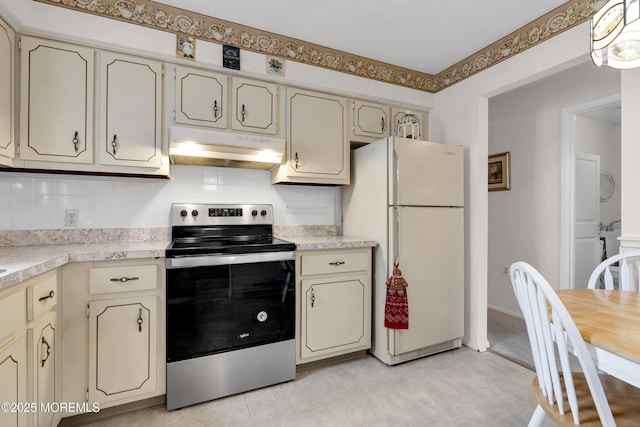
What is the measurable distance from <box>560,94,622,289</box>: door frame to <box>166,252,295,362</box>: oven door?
2636 millimetres

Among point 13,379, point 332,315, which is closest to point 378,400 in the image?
point 332,315

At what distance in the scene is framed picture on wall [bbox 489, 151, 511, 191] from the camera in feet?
11.6

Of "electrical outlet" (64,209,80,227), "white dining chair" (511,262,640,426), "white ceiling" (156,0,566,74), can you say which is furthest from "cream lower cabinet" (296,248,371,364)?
"white ceiling" (156,0,566,74)

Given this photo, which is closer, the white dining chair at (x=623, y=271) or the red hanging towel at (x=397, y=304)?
the white dining chair at (x=623, y=271)

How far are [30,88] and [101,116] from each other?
0.35 meters

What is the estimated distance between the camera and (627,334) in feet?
2.98

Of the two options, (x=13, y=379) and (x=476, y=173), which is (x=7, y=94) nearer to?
(x=13, y=379)

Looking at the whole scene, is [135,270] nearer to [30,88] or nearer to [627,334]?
[30,88]

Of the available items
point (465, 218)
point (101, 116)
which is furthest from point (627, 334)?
point (101, 116)

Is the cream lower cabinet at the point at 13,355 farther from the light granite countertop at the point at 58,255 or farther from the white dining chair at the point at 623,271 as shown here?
the white dining chair at the point at 623,271

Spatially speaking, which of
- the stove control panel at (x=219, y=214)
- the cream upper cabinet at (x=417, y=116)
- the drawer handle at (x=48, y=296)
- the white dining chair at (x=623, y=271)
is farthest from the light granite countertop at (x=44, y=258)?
the white dining chair at (x=623, y=271)

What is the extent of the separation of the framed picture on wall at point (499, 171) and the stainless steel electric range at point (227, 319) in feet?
9.05

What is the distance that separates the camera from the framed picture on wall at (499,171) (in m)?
3.54

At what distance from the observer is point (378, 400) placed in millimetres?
1897
